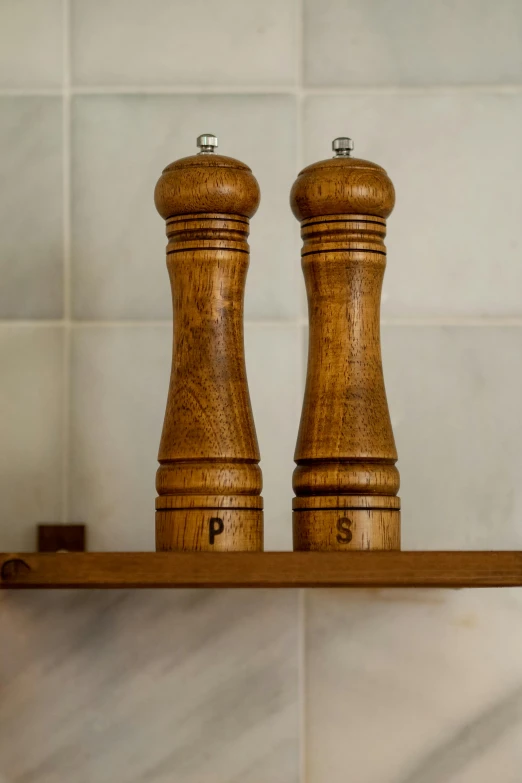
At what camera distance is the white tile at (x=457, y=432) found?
0.75 metres

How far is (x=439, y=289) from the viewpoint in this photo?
0.77 metres

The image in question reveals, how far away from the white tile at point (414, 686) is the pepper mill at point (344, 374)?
18 centimetres

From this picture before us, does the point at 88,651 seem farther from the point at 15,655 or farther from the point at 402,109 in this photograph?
the point at 402,109

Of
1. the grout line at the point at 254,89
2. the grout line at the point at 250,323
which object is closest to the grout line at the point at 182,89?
the grout line at the point at 254,89

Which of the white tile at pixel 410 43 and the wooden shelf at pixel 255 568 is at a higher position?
the white tile at pixel 410 43

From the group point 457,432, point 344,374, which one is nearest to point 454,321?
point 457,432

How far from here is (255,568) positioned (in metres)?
0.54

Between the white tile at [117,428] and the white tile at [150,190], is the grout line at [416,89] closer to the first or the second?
the white tile at [150,190]

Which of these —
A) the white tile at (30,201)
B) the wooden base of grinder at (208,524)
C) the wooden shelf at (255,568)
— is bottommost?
the wooden shelf at (255,568)

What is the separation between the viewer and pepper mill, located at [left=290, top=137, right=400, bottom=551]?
57 cm

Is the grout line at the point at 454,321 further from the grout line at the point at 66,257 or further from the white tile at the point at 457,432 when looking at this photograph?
the grout line at the point at 66,257

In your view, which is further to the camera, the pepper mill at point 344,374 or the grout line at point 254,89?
the grout line at point 254,89

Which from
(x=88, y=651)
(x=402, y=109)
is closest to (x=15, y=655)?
(x=88, y=651)

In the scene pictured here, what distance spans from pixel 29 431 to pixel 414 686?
33 cm
